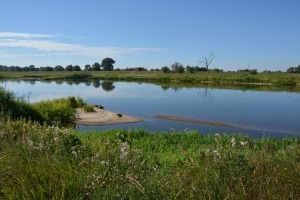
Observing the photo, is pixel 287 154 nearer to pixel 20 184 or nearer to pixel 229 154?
pixel 229 154

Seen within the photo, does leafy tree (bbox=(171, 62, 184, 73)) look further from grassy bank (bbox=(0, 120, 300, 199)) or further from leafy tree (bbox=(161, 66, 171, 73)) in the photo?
grassy bank (bbox=(0, 120, 300, 199))

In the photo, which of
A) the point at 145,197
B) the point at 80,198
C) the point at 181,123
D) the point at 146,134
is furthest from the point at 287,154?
the point at 181,123

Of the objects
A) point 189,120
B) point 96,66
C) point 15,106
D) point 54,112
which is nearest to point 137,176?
point 15,106

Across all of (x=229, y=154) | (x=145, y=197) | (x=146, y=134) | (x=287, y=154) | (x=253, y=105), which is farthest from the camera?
(x=253, y=105)

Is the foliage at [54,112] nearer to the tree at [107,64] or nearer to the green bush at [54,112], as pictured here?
the green bush at [54,112]

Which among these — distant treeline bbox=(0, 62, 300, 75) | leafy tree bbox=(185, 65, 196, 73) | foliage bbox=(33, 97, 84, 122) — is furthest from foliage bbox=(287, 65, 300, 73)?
foliage bbox=(33, 97, 84, 122)

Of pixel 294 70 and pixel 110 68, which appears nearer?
pixel 294 70

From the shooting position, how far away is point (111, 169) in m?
5.36

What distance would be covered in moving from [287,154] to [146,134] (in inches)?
389

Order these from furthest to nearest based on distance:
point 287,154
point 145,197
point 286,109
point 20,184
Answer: point 286,109
point 287,154
point 20,184
point 145,197

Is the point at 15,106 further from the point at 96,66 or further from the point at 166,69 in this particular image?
the point at 96,66

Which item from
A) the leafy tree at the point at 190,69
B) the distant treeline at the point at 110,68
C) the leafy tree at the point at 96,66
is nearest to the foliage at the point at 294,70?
the distant treeline at the point at 110,68

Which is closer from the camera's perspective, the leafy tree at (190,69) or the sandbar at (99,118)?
the sandbar at (99,118)

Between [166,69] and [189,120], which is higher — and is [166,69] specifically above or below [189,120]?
above
